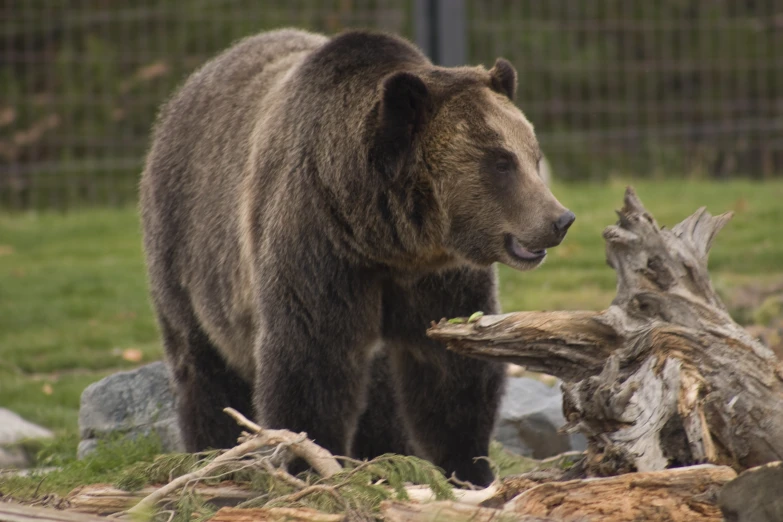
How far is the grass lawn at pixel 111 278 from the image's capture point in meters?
7.10

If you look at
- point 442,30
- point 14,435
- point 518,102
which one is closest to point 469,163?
point 14,435

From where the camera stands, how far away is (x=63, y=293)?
28.4 ft

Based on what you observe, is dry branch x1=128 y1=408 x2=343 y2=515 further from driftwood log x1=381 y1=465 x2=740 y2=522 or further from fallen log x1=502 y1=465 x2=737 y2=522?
fallen log x1=502 y1=465 x2=737 y2=522

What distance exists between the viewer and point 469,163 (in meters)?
4.04

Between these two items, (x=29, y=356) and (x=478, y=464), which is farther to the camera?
(x=29, y=356)

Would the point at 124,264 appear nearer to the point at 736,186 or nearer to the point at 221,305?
the point at 221,305

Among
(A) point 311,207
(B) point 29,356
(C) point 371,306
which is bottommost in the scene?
(B) point 29,356

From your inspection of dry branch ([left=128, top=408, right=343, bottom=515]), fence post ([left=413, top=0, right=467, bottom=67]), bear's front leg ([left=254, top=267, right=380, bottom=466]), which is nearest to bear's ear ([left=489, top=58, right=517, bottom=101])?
bear's front leg ([left=254, top=267, right=380, bottom=466])

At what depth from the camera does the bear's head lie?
157 inches

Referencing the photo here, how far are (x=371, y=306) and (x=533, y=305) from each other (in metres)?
3.46

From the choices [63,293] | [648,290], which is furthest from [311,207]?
[63,293]

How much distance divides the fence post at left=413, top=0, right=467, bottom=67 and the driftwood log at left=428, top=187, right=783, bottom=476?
5952 millimetres

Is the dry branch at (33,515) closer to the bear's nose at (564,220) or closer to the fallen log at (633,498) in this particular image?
the fallen log at (633,498)

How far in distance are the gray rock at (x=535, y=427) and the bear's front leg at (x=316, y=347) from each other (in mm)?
1288
